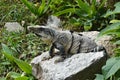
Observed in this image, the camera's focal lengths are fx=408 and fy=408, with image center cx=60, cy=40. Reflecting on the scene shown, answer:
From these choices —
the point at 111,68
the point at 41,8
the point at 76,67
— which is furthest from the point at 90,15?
the point at 111,68

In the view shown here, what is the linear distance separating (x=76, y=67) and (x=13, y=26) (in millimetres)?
2387

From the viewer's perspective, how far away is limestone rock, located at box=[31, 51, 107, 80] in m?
5.24

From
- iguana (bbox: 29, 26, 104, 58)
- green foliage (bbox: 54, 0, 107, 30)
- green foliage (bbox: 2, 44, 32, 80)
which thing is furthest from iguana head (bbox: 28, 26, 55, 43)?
green foliage (bbox: 54, 0, 107, 30)

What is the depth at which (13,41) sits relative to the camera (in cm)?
702

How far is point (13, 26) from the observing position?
289 inches

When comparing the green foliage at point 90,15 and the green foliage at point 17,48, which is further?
the green foliage at point 90,15

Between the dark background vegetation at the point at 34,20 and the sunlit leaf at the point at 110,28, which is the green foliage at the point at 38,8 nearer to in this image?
the dark background vegetation at the point at 34,20

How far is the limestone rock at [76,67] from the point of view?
524cm

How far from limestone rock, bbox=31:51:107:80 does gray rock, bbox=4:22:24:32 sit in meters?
1.86

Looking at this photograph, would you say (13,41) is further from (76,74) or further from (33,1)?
(76,74)

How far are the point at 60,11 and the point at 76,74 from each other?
225cm

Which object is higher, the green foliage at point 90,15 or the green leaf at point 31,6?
the green leaf at point 31,6

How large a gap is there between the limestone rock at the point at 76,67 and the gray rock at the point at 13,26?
6.10 feet

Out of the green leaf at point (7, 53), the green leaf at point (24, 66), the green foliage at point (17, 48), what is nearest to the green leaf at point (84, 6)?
the green foliage at point (17, 48)
